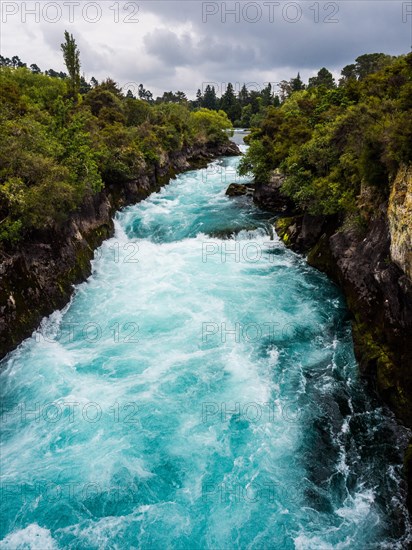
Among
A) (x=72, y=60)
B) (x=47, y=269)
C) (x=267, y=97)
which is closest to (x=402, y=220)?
(x=47, y=269)

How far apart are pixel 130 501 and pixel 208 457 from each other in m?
2.36

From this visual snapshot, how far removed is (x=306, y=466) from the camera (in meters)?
9.83

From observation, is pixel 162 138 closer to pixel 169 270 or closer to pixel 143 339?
pixel 169 270

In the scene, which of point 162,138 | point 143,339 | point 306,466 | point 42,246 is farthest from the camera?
point 162,138

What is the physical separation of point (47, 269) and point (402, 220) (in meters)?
14.7

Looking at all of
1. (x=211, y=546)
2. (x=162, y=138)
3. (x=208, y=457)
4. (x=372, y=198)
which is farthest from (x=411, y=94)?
(x=162, y=138)

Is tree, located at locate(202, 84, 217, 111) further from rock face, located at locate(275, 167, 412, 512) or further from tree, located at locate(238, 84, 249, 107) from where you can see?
rock face, located at locate(275, 167, 412, 512)

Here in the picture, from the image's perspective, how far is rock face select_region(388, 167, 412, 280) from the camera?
10445mm

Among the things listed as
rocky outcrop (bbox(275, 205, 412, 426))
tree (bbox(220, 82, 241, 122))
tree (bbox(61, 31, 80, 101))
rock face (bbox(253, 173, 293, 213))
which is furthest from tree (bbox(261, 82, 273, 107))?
rocky outcrop (bbox(275, 205, 412, 426))

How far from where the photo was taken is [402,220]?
1080 cm

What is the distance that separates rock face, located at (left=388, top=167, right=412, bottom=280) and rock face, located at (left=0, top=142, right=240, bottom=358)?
14140 mm

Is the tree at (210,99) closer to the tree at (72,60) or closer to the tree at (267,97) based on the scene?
the tree at (267,97)

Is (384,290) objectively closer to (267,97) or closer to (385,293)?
(385,293)

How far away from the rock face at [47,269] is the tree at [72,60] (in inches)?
1202
